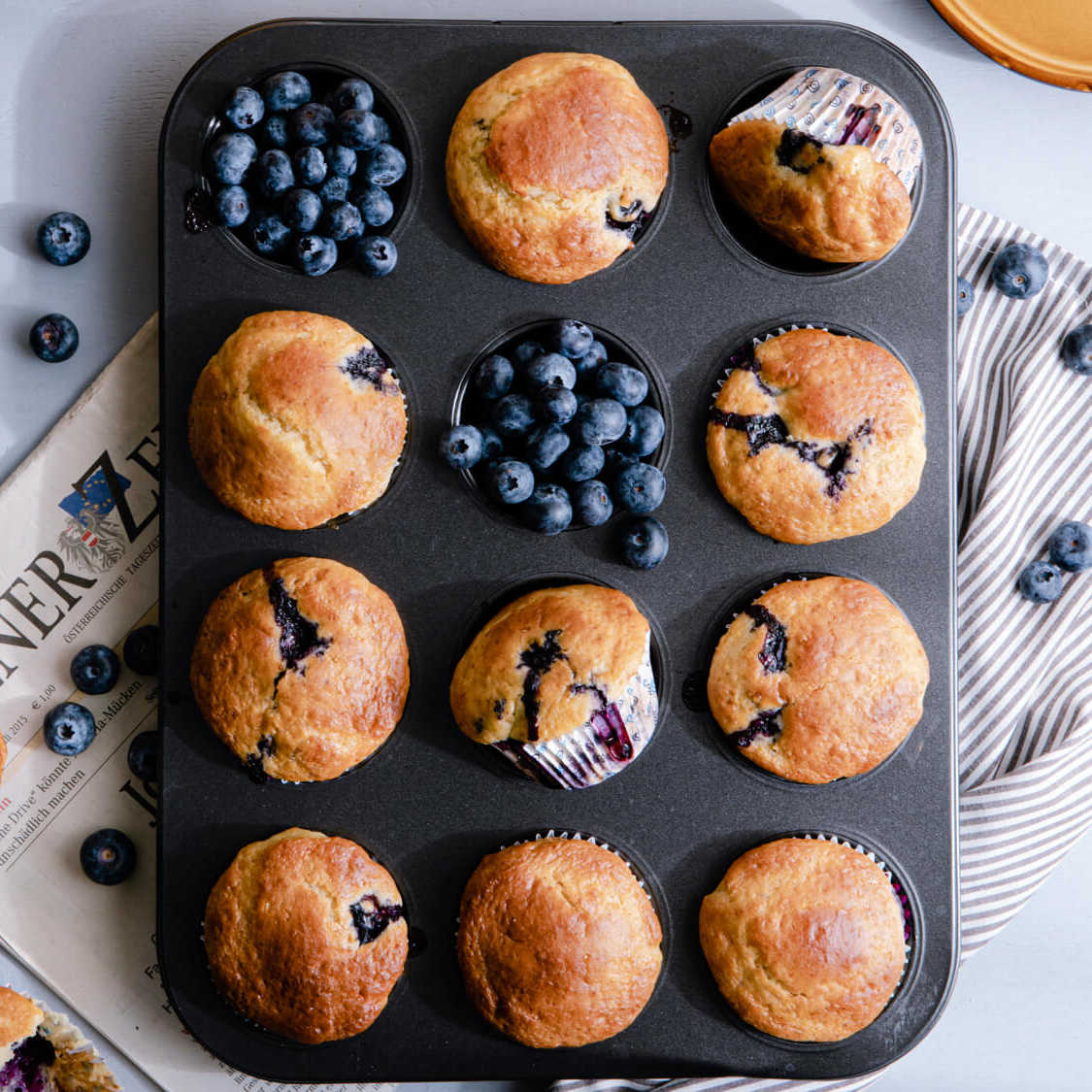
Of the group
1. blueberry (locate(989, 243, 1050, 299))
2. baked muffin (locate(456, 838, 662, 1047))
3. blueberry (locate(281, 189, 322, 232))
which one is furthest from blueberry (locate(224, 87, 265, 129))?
blueberry (locate(989, 243, 1050, 299))

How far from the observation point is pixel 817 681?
220 centimetres

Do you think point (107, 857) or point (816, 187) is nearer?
point (816, 187)

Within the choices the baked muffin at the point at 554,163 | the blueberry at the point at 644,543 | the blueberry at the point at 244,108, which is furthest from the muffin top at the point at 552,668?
the blueberry at the point at 244,108

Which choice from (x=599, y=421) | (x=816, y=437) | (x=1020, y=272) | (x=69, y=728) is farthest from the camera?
(x=1020, y=272)

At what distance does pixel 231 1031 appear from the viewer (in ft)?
7.35

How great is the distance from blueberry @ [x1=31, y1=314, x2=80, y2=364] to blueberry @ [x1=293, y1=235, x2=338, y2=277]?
2.33 feet

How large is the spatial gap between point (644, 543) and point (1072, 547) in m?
1.13

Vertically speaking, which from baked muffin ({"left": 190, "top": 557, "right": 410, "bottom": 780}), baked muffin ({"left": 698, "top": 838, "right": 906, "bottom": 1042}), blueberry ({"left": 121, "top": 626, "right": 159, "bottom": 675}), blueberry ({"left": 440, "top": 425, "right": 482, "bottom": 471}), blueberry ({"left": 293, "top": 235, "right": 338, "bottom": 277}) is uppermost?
blueberry ({"left": 293, "top": 235, "right": 338, "bottom": 277})

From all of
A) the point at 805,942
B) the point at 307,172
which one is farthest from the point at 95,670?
the point at 805,942

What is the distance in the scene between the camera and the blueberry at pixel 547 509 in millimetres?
2141

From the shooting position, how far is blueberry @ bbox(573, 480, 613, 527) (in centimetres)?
214

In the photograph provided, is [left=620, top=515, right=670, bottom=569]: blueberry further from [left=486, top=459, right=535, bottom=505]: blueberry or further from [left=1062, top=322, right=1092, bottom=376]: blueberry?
[left=1062, top=322, right=1092, bottom=376]: blueberry

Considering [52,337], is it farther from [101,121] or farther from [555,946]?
[555,946]

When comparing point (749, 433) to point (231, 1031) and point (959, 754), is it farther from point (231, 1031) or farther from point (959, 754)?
point (231, 1031)
